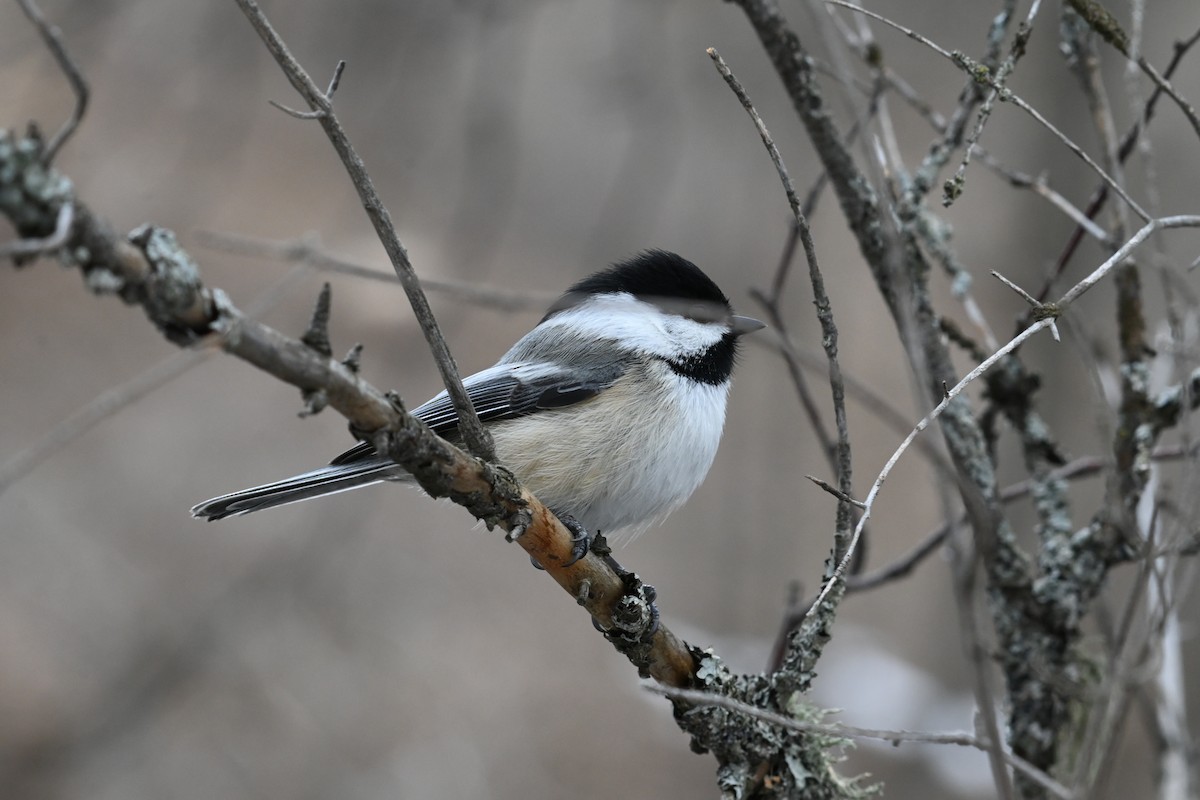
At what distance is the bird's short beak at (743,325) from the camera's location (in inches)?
103

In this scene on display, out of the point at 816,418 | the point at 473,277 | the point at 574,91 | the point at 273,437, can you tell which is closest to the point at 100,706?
the point at 273,437

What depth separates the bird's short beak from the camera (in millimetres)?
2604

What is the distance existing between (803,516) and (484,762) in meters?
2.11

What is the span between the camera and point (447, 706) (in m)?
4.14

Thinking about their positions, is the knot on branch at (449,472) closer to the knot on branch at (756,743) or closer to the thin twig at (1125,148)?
the knot on branch at (756,743)

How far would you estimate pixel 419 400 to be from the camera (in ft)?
15.2

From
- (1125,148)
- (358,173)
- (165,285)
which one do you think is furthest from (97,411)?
(1125,148)

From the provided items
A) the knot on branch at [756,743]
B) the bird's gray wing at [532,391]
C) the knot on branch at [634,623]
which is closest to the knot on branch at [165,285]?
the knot on branch at [634,623]

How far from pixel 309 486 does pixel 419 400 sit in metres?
2.48

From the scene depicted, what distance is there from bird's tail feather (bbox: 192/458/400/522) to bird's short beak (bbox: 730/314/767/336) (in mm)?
954

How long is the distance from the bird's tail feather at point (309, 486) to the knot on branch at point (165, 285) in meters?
1.05

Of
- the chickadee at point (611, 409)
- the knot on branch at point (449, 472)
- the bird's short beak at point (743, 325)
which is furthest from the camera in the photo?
the bird's short beak at point (743, 325)

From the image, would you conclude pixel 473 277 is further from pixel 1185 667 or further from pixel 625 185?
pixel 1185 667

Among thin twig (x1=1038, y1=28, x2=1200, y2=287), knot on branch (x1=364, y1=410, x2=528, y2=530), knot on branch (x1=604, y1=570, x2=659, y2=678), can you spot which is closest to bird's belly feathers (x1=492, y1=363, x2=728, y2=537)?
knot on branch (x1=604, y1=570, x2=659, y2=678)
